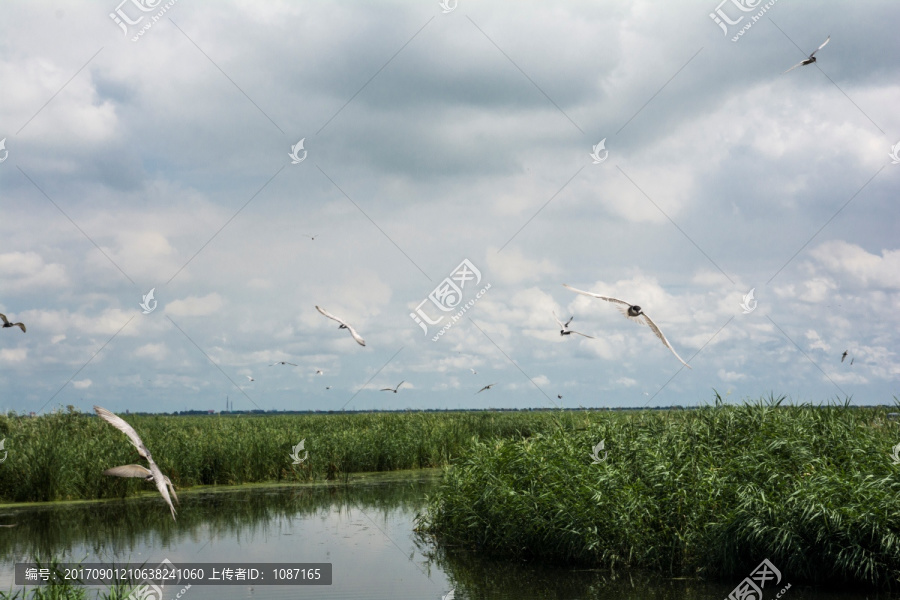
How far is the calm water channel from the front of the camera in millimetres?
9039

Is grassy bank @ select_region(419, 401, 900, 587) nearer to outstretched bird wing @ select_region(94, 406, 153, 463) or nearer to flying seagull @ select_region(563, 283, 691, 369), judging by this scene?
flying seagull @ select_region(563, 283, 691, 369)

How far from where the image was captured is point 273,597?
29.9 feet

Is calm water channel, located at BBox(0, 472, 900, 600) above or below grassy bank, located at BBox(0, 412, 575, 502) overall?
below

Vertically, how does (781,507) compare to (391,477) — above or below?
below

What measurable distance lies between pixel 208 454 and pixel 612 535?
38.6 ft

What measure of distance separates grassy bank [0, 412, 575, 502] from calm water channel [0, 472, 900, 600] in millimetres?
617

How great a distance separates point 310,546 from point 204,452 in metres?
7.39

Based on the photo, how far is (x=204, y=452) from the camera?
1809cm

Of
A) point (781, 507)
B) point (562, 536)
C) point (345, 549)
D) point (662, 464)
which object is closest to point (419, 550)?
point (345, 549)

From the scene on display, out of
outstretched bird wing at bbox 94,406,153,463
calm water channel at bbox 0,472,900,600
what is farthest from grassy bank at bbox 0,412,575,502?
outstretched bird wing at bbox 94,406,153,463

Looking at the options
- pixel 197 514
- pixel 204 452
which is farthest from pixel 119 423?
pixel 204 452

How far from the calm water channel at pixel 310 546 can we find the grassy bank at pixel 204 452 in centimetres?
62

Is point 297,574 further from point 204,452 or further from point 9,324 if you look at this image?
point 204,452

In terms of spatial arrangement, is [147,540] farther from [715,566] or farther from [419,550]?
[715,566]
